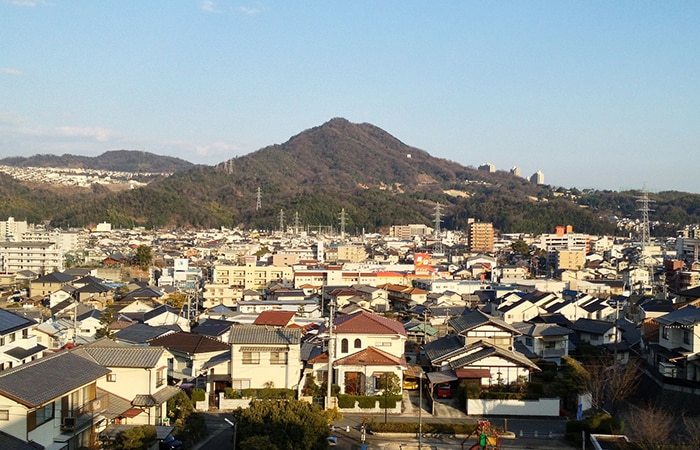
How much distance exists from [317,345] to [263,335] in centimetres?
243

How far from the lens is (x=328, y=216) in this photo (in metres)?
72.7

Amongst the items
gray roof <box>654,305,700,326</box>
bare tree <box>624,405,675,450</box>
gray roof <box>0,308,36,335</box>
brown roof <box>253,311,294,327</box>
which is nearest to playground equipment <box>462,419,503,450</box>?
bare tree <box>624,405,675,450</box>

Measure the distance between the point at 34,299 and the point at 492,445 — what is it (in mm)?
20695

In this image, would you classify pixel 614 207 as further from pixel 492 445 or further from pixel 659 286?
pixel 492 445

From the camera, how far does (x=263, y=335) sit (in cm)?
1047

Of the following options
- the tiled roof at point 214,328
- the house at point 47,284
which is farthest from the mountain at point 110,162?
the tiled roof at point 214,328

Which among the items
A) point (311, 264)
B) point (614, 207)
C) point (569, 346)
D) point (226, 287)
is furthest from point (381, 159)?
point (569, 346)

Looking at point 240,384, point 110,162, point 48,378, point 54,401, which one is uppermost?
point 110,162

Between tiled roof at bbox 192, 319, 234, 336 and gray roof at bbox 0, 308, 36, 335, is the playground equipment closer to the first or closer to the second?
gray roof at bbox 0, 308, 36, 335

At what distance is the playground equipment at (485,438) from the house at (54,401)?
166 inches

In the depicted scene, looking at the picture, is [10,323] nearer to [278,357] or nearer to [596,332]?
[278,357]

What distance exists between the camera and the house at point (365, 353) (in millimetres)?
10789

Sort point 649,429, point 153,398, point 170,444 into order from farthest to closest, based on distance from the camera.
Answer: point 153,398, point 170,444, point 649,429

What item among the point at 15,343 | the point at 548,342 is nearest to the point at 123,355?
the point at 15,343
